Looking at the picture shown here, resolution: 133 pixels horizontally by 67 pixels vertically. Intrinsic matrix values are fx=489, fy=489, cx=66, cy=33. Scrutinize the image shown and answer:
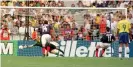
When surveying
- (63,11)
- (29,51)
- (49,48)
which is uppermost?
(63,11)

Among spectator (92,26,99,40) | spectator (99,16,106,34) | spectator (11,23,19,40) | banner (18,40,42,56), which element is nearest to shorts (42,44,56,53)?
banner (18,40,42,56)

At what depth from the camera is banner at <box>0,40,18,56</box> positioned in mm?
19703

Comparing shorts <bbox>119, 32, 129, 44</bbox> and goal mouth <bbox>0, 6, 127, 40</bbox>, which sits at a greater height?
goal mouth <bbox>0, 6, 127, 40</bbox>

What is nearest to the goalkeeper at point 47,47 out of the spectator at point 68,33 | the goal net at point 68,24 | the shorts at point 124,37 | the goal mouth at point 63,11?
the goal net at point 68,24

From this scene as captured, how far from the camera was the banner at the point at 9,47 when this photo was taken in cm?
1970

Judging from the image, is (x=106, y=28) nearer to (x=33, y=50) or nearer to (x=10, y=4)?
(x=33, y=50)

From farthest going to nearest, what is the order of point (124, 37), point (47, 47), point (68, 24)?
1. point (68, 24)
2. point (47, 47)
3. point (124, 37)

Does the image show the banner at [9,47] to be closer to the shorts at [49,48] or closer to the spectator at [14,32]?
the spectator at [14,32]

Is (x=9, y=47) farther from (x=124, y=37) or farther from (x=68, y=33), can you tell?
(x=124, y=37)

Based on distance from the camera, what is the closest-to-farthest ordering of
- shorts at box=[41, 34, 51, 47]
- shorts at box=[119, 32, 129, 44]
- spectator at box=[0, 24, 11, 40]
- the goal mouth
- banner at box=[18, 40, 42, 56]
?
shorts at box=[119, 32, 129, 44], shorts at box=[41, 34, 51, 47], banner at box=[18, 40, 42, 56], spectator at box=[0, 24, 11, 40], the goal mouth

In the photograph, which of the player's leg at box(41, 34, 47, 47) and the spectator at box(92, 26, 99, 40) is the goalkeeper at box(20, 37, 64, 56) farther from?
the spectator at box(92, 26, 99, 40)

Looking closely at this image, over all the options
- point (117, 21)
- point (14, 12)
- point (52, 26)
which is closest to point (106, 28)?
point (117, 21)

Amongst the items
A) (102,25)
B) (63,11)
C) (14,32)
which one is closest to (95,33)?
(102,25)

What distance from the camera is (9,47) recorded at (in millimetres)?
19812
